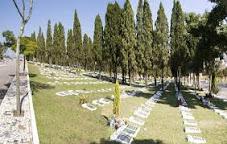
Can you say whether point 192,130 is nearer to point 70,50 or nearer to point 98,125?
point 98,125

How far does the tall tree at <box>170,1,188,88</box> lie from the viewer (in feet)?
182

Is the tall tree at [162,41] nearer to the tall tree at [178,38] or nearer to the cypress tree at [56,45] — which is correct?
the tall tree at [178,38]

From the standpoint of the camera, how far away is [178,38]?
55562 mm

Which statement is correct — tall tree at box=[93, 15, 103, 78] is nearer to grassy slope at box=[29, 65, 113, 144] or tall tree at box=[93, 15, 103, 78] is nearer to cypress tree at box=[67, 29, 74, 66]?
cypress tree at box=[67, 29, 74, 66]

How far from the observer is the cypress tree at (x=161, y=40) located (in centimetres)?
5522

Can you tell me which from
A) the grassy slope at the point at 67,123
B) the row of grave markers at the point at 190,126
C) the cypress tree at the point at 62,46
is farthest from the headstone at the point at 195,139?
the cypress tree at the point at 62,46

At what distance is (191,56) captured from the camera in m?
54.5

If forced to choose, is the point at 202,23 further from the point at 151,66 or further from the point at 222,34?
the point at 151,66

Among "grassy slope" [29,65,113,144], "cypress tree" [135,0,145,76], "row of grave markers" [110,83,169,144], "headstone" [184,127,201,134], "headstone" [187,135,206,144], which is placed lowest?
"headstone" [187,135,206,144]

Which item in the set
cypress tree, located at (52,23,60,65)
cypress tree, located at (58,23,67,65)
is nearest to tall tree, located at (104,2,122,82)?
cypress tree, located at (58,23,67,65)

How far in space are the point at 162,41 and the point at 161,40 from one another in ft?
0.78

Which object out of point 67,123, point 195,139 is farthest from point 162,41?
point 67,123

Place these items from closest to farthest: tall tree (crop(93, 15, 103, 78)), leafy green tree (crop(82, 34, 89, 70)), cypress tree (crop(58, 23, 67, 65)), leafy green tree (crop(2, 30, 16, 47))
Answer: leafy green tree (crop(2, 30, 16, 47)) → tall tree (crop(93, 15, 103, 78)) → leafy green tree (crop(82, 34, 89, 70)) → cypress tree (crop(58, 23, 67, 65))

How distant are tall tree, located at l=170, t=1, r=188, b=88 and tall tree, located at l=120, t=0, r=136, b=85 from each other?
6.73 m
